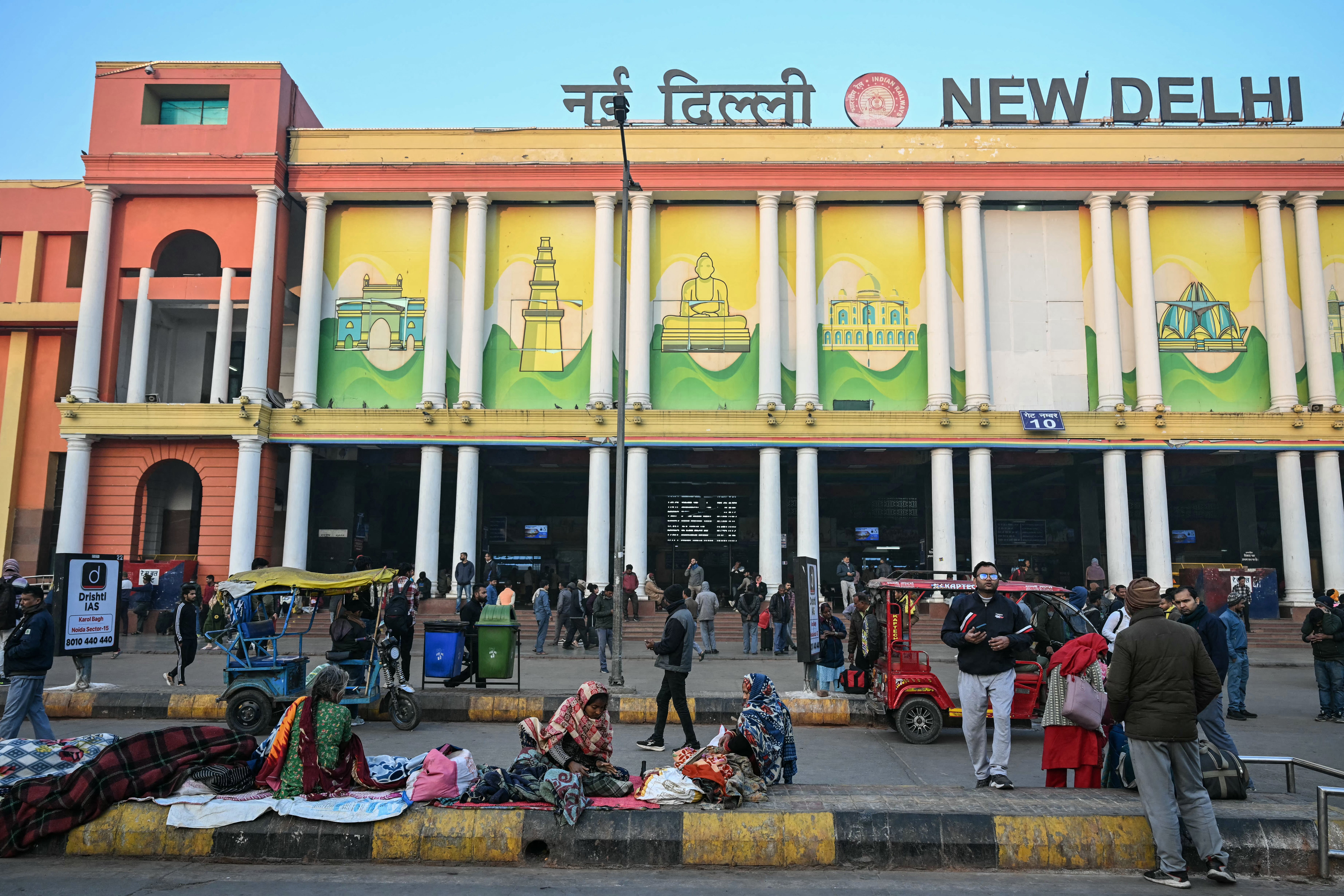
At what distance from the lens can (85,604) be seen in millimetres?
14320

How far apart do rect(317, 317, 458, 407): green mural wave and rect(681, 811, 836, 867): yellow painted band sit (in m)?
24.5

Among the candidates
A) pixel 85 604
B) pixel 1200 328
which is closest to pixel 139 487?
pixel 85 604

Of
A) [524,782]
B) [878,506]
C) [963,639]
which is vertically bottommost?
[524,782]

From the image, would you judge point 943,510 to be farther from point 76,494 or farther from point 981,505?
point 76,494

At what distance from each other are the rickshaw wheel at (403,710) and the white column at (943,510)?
1929cm

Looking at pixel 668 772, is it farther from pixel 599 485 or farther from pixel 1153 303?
pixel 1153 303

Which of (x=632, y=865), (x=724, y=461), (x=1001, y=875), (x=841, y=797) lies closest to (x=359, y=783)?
(x=632, y=865)

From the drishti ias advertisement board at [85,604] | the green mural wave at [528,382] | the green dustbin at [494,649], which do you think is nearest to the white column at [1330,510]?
the green mural wave at [528,382]

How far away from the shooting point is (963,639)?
318 inches

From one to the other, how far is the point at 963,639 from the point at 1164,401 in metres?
25.0

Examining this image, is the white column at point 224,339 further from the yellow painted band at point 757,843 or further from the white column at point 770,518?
the yellow painted band at point 757,843

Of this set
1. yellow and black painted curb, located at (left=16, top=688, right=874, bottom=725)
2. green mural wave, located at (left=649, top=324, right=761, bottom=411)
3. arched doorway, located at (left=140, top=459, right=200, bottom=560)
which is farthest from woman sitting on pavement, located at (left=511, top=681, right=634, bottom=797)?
arched doorway, located at (left=140, top=459, right=200, bottom=560)

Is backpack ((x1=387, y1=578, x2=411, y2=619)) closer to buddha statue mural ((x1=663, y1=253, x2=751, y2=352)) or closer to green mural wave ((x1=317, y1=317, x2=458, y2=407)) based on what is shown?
green mural wave ((x1=317, y1=317, x2=458, y2=407))

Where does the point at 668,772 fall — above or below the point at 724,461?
below
